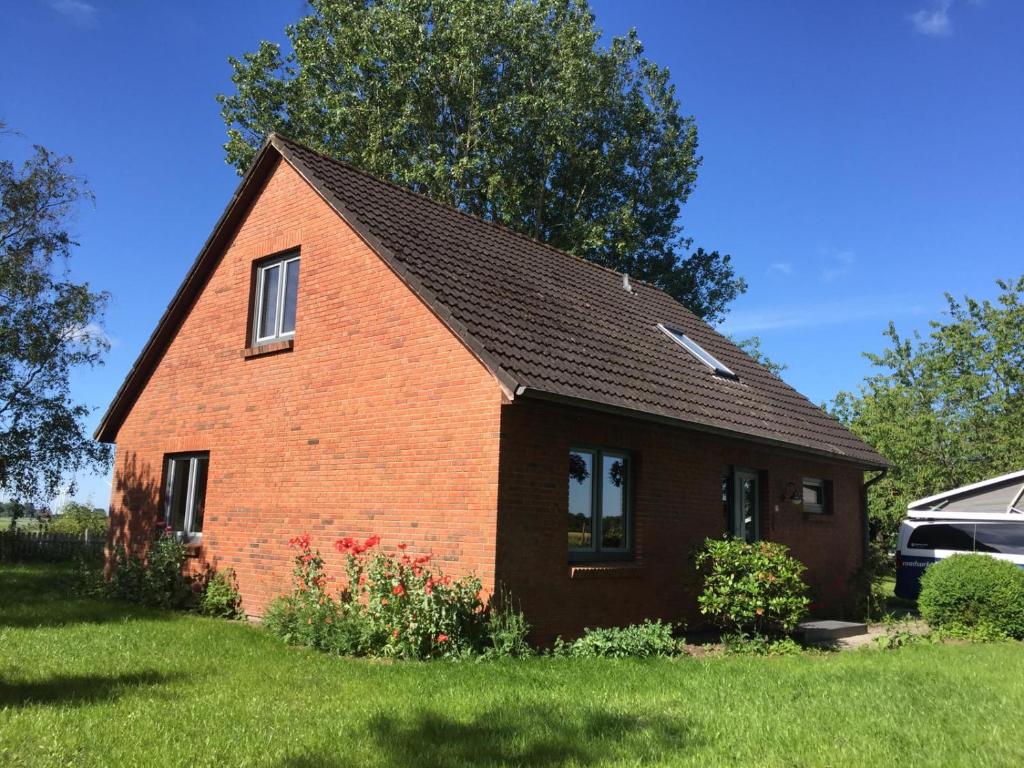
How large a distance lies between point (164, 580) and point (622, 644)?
24.9 feet

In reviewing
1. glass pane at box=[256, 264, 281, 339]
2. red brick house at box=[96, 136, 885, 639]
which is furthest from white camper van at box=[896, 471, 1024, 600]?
glass pane at box=[256, 264, 281, 339]

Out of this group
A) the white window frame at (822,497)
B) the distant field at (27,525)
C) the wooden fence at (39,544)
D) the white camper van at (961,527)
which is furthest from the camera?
the distant field at (27,525)

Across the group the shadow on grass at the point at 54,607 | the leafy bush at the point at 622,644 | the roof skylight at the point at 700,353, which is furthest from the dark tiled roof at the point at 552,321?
the shadow on grass at the point at 54,607

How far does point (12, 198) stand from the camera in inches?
997

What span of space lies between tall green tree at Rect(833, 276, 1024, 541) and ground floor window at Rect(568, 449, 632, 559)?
73.6ft

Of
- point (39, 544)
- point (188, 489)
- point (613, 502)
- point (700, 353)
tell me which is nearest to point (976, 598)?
point (613, 502)

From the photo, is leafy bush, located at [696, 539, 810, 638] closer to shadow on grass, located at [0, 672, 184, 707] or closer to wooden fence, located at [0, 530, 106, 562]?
shadow on grass, located at [0, 672, 184, 707]

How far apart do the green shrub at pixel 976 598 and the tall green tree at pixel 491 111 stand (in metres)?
17.8

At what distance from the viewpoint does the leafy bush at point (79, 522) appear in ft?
89.5

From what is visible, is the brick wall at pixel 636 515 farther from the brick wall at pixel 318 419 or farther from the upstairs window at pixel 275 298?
the upstairs window at pixel 275 298

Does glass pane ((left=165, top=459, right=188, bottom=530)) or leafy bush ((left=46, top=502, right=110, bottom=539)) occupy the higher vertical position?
glass pane ((left=165, top=459, right=188, bottom=530))

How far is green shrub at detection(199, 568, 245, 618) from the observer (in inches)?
468

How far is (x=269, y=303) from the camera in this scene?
13.2 m

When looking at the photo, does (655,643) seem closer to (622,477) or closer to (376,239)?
(622,477)
